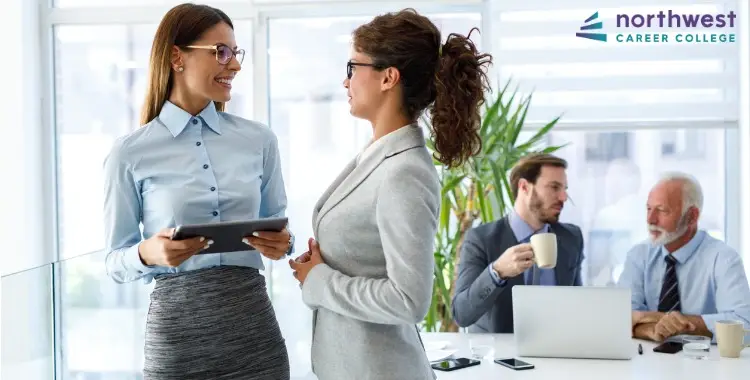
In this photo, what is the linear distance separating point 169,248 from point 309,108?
132 inches

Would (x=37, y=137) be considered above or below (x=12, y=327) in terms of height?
above

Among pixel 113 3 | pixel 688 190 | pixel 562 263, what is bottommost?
pixel 562 263

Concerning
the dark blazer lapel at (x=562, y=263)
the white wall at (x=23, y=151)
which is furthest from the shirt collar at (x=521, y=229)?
the white wall at (x=23, y=151)

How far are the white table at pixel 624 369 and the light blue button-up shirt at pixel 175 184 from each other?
91 cm

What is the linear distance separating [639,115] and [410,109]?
312 centimetres

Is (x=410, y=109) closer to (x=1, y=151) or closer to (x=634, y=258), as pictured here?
(x=634, y=258)

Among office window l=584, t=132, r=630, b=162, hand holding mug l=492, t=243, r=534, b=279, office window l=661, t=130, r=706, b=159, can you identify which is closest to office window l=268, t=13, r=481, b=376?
office window l=584, t=132, r=630, b=162

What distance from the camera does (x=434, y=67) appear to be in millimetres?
1864

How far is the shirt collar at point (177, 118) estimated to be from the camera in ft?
6.75

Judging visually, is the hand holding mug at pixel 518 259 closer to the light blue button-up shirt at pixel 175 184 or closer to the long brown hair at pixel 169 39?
the light blue button-up shirt at pixel 175 184

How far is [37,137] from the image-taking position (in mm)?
5262

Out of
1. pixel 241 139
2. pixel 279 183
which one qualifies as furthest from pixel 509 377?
pixel 241 139

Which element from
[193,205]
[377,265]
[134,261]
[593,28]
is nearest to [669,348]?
[377,265]

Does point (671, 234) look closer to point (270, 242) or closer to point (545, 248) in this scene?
point (545, 248)
